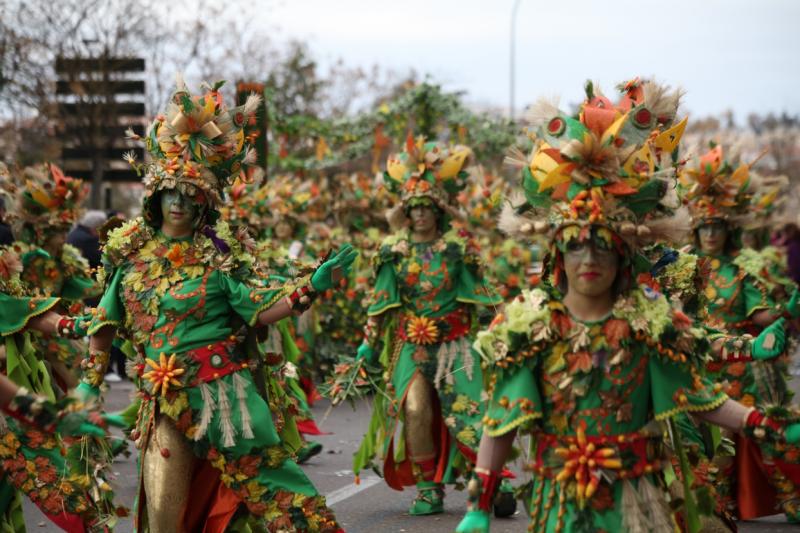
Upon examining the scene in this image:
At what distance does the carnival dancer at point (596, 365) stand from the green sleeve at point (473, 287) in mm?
3973

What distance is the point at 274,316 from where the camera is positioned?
6047 millimetres

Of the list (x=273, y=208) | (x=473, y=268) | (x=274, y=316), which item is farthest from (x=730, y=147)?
(x=273, y=208)

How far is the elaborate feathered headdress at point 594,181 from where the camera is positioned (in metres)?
4.54

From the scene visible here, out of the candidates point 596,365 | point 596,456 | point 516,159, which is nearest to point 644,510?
point 596,456

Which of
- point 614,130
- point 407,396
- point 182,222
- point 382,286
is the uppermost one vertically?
point 614,130

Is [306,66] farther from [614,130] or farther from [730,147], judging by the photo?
[614,130]

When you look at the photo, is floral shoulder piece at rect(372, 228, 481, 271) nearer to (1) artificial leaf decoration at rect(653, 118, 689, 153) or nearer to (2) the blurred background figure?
(1) artificial leaf decoration at rect(653, 118, 689, 153)

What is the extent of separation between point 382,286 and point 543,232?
4245mm

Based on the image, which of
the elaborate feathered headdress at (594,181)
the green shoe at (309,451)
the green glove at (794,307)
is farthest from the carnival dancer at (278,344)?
the green glove at (794,307)

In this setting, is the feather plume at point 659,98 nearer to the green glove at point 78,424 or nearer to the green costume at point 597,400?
the green costume at point 597,400

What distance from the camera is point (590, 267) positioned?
14.7ft

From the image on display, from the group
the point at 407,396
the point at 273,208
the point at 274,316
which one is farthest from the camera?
the point at 273,208

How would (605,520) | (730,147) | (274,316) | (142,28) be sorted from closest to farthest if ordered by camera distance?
(605,520) < (274,316) < (730,147) < (142,28)

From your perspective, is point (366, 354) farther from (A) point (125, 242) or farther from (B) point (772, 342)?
(B) point (772, 342)
